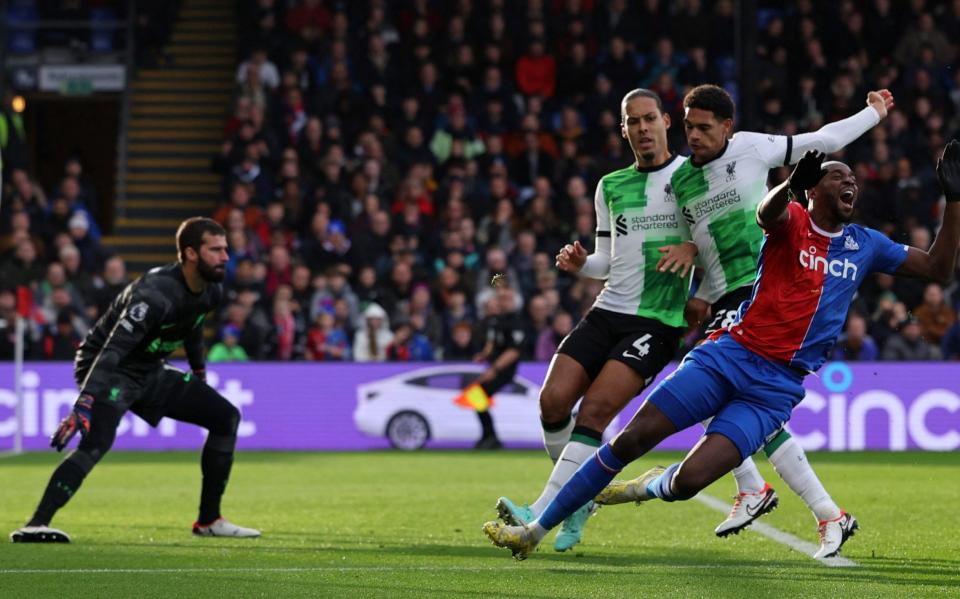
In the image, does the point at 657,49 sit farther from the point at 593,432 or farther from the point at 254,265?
the point at 593,432

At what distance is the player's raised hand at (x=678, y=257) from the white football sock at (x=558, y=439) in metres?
1.13

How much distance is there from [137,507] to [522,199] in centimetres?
1149

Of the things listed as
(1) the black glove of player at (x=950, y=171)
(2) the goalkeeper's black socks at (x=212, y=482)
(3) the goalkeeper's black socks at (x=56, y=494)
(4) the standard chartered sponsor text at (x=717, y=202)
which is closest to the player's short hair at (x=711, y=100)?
(4) the standard chartered sponsor text at (x=717, y=202)

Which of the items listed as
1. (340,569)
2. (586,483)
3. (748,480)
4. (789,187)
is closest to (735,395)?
(586,483)

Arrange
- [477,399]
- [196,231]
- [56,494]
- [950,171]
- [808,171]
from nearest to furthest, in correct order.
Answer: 1. [808,171]
2. [950,171]
3. [56,494]
4. [196,231]
5. [477,399]

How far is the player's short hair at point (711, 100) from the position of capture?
8359 millimetres

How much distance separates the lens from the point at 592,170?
23.0 metres

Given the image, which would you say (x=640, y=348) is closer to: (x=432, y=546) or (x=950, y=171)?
(x=432, y=546)

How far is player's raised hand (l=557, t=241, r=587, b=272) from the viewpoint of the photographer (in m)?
8.46

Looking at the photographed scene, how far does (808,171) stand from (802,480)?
7.32 ft

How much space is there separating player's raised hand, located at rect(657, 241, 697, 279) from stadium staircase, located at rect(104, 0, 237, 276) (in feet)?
55.0

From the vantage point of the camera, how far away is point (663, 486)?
303 inches

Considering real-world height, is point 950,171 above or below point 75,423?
above

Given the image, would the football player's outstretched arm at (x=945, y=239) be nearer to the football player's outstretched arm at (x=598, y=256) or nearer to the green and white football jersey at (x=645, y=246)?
the green and white football jersey at (x=645, y=246)
